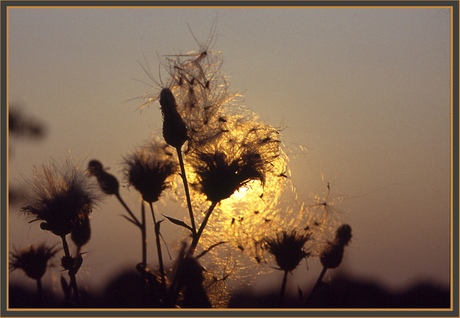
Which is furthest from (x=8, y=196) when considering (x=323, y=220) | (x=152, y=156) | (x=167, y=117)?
(x=323, y=220)

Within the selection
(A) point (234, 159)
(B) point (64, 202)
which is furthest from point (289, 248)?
(B) point (64, 202)

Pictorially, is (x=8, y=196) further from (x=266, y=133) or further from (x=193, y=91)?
(x=266, y=133)

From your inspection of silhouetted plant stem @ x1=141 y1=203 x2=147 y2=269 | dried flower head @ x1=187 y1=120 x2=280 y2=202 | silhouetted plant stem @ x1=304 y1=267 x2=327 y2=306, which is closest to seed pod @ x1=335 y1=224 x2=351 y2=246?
silhouetted plant stem @ x1=304 y1=267 x2=327 y2=306

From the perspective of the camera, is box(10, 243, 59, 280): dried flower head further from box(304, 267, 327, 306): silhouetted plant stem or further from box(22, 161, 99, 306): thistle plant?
box(304, 267, 327, 306): silhouetted plant stem

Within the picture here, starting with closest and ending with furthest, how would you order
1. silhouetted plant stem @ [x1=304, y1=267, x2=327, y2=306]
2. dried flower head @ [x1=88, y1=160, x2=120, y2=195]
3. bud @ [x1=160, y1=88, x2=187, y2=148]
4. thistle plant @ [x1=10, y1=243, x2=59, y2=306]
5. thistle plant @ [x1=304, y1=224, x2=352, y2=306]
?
bud @ [x1=160, y1=88, x2=187, y2=148] < silhouetted plant stem @ [x1=304, y1=267, x2=327, y2=306] < thistle plant @ [x1=304, y1=224, x2=352, y2=306] < thistle plant @ [x1=10, y1=243, x2=59, y2=306] < dried flower head @ [x1=88, y1=160, x2=120, y2=195]

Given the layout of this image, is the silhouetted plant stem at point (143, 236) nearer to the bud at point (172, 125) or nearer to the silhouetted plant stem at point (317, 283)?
the bud at point (172, 125)
